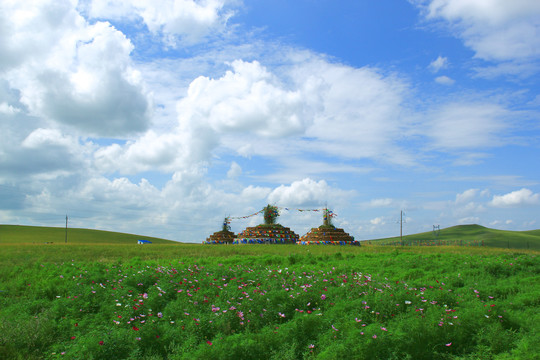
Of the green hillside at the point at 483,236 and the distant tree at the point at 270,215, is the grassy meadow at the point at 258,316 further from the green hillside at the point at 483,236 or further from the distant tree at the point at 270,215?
the green hillside at the point at 483,236

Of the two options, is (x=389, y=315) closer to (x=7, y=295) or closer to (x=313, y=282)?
(x=313, y=282)

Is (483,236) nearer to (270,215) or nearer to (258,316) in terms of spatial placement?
(270,215)

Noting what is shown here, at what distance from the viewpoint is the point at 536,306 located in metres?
13.3

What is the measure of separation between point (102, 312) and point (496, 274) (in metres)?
19.2

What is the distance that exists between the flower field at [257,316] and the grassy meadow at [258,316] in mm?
37

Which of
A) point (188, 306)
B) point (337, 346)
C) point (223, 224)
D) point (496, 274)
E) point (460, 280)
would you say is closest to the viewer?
point (337, 346)

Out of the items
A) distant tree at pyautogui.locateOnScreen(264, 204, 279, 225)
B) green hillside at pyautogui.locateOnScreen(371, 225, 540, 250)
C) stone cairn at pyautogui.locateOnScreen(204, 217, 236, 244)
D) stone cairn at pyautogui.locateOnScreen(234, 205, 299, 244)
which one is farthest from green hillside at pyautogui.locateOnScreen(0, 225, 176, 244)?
green hillside at pyautogui.locateOnScreen(371, 225, 540, 250)

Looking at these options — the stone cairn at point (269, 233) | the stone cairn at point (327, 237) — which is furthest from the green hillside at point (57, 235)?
the stone cairn at point (327, 237)

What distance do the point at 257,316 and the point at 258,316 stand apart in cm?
3

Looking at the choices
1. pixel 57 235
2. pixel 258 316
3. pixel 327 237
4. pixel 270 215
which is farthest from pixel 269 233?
pixel 258 316

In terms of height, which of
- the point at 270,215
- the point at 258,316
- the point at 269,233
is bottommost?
the point at 258,316

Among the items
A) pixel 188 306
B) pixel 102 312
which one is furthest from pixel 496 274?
pixel 102 312

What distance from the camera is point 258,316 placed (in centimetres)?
1138

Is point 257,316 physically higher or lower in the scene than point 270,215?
Answer: lower
